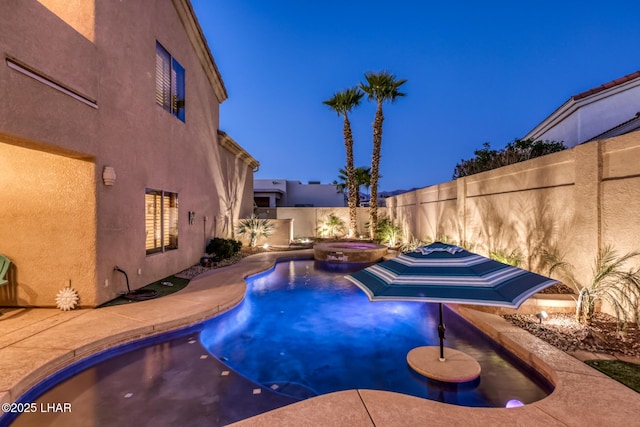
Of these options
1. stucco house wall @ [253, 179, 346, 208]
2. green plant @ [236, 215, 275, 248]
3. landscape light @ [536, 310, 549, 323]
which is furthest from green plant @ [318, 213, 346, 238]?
landscape light @ [536, 310, 549, 323]

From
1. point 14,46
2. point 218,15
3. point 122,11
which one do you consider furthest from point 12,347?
point 218,15

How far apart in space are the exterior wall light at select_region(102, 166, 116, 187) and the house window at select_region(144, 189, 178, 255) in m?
1.79

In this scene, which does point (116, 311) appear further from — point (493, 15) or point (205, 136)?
point (493, 15)

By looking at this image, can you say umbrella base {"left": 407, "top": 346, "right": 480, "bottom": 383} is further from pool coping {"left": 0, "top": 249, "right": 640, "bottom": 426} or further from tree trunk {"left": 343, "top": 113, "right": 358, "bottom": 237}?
tree trunk {"left": 343, "top": 113, "right": 358, "bottom": 237}

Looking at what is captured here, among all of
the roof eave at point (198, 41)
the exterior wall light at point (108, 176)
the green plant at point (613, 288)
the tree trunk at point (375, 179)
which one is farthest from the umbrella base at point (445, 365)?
the tree trunk at point (375, 179)

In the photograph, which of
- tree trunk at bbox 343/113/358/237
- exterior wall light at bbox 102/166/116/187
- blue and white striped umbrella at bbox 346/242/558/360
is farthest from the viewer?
tree trunk at bbox 343/113/358/237

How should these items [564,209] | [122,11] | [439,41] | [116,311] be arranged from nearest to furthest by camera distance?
1. [116,311]
2. [564,209]
3. [122,11]
4. [439,41]

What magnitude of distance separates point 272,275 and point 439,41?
125668 mm

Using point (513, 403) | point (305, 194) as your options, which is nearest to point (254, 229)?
point (513, 403)

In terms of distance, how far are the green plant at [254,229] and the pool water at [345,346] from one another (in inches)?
297

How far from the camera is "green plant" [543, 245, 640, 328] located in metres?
5.13

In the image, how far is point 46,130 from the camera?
520 cm

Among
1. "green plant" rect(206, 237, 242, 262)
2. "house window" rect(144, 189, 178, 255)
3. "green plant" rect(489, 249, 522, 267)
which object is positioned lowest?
"green plant" rect(206, 237, 242, 262)

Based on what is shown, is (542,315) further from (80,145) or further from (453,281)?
(80,145)
